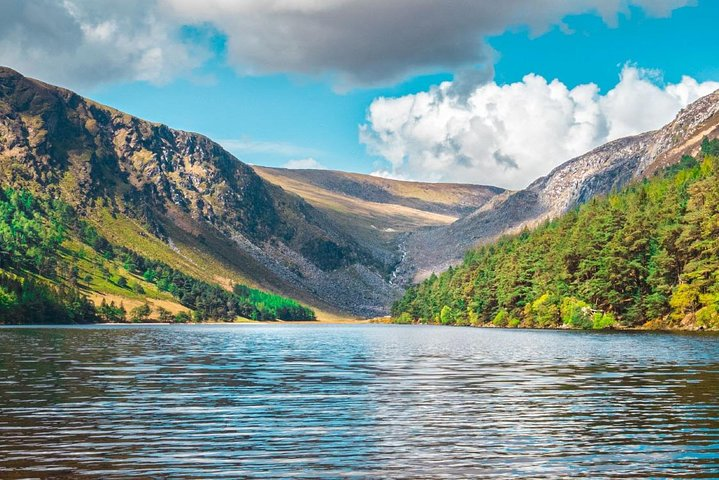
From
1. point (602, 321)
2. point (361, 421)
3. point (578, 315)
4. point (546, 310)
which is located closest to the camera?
point (361, 421)

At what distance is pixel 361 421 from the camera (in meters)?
33.1

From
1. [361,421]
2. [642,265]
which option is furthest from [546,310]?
[361,421]

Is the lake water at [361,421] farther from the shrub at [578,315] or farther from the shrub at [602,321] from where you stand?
the shrub at [578,315]

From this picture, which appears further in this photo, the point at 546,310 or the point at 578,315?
the point at 546,310

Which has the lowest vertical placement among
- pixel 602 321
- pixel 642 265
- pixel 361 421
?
pixel 361 421

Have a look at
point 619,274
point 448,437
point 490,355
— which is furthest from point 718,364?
point 619,274

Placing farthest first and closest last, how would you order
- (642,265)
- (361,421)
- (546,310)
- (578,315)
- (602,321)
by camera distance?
(546,310)
(578,315)
(602,321)
(642,265)
(361,421)

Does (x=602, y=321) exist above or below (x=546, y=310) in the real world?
below

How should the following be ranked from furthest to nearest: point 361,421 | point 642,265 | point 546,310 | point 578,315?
point 546,310, point 578,315, point 642,265, point 361,421

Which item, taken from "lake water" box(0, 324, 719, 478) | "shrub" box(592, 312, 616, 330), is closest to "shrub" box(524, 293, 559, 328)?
"shrub" box(592, 312, 616, 330)

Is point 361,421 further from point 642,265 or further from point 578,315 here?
point 578,315

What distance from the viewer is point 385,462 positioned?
24.4m

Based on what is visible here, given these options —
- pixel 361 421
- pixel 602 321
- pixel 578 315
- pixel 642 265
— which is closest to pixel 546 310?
pixel 578 315

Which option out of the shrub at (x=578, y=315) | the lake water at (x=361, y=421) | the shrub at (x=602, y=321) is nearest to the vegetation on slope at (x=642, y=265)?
the shrub at (x=578, y=315)
